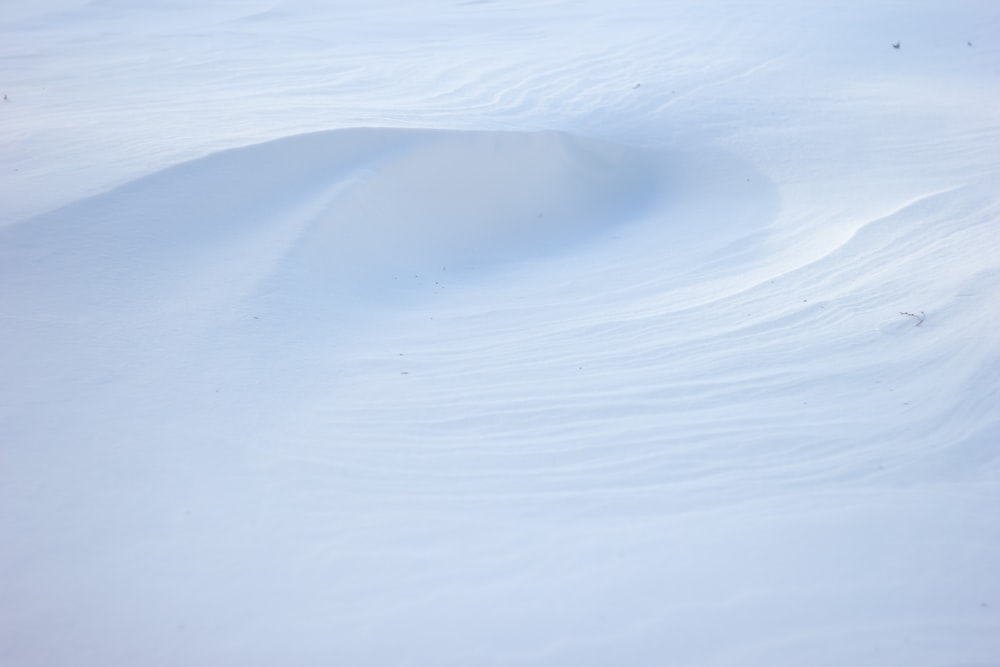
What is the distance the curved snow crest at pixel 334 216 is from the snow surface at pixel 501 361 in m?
0.03

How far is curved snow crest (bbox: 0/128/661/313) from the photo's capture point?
17.5 feet

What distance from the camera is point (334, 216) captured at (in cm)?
606

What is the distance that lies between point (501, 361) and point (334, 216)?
1978 mm

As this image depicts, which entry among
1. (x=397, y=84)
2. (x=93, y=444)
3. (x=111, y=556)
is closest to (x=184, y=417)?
(x=93, y=444)

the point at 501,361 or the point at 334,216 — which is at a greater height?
the point at 334,216

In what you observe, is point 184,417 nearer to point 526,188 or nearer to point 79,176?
point 79,176

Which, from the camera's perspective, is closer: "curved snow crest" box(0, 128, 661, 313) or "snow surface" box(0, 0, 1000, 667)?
"snow surface" box(0, 0, 1000, 667)

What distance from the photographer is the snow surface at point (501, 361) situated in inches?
120

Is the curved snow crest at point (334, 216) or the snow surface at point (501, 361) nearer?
the snow surface at point (501, 361)

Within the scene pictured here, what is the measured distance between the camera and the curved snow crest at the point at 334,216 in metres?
5.32

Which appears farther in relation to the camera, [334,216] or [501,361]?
[334,216]

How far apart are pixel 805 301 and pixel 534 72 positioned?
4.62m

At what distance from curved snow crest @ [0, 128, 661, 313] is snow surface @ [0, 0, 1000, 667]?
0.10 feet

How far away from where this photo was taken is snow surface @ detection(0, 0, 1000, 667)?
10.0ft
